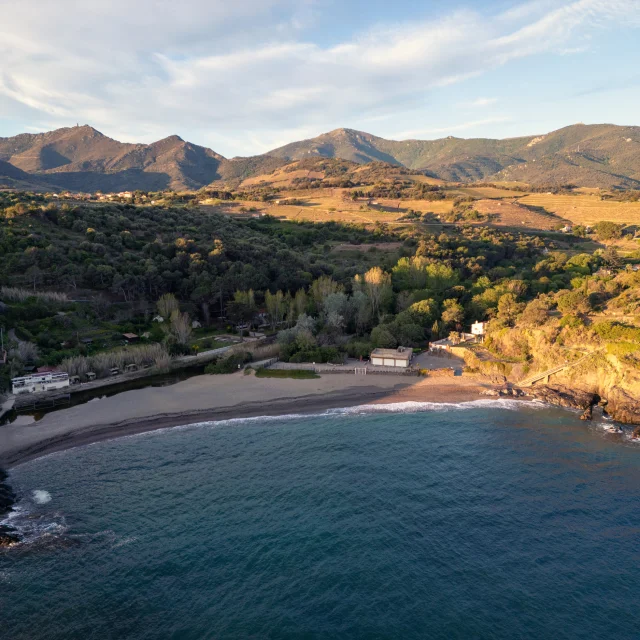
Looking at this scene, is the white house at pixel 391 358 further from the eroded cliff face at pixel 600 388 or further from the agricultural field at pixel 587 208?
the agricultural field at pixel 587 208

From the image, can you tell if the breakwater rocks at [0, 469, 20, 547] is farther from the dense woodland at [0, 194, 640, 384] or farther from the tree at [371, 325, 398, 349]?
the tree at [371, 325, 398, 349]

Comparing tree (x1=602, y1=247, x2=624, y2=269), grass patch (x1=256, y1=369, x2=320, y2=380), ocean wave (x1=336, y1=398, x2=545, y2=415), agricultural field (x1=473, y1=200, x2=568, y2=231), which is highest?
agricultural field (x1=473, y1=200, x2=568, y2=231)

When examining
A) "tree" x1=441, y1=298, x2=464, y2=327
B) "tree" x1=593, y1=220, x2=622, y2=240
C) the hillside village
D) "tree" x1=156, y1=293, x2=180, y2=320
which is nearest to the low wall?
the hillside village

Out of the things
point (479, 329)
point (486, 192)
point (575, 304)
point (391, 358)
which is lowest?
point (391, 358)

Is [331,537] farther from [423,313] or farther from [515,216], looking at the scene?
[515,216]

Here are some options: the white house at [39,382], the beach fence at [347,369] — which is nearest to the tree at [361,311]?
the beach fence at [347,369]

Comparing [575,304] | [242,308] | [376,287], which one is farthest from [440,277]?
[242,308]
